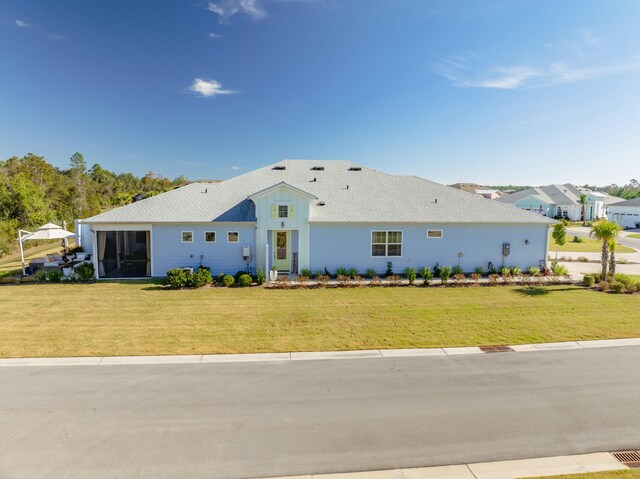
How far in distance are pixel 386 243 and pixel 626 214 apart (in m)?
60.5

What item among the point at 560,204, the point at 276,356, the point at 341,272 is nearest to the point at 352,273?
the point at 341,272

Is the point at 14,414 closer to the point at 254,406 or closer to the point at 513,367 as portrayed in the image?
the point at 254,406

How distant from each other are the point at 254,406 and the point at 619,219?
72231 mm

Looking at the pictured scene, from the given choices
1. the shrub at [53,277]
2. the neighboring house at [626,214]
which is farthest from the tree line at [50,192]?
the neighboring house at [626,214]

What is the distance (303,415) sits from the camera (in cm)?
735

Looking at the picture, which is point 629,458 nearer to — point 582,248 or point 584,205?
point 582,248

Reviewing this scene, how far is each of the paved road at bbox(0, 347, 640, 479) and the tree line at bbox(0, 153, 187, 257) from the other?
85.7ft

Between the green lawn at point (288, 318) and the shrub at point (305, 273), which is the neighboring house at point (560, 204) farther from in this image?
the shrub at point (305, 273)

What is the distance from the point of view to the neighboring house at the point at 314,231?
1930 cm

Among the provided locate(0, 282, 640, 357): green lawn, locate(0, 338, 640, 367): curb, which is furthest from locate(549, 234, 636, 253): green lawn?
locate(0, 338, 640, 367): curb

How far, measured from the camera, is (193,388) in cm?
837

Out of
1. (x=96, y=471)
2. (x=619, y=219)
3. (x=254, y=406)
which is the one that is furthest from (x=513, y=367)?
(x=619, y=219)

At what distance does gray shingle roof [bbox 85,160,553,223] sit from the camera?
19750 millimetres

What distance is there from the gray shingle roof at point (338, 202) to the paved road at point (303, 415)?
36.7ft
